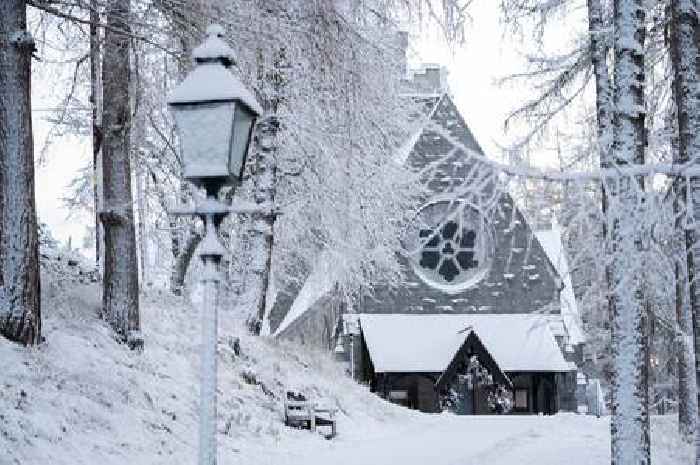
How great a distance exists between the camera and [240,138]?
16.3ft

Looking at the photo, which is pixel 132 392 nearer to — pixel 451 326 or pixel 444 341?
pixel 444 341

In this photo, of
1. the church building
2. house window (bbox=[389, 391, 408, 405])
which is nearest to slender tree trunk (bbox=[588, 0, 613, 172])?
the church building

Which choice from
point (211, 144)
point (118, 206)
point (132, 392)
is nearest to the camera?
point (211, 144)

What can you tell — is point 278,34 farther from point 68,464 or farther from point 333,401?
point 333,401

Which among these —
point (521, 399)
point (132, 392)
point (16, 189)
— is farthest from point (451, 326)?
point (16, 189)

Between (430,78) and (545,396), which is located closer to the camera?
(545,396)

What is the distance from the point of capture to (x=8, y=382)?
868 centimetres

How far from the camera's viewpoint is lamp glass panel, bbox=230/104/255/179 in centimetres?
486

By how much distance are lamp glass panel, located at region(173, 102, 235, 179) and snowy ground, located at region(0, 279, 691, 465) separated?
3.86 meters

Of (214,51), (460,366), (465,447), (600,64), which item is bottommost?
(460,366)

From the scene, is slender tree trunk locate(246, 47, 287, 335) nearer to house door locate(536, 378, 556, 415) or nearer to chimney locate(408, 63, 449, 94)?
house door locate(536, 378, 556, 415)

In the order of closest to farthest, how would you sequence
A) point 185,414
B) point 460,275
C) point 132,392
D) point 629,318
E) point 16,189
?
point 629,318, point 16,189, point 132,392, point 185,414, point 460,275

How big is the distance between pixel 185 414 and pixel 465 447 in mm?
5022

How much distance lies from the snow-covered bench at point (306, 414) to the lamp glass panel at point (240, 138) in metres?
10.1
